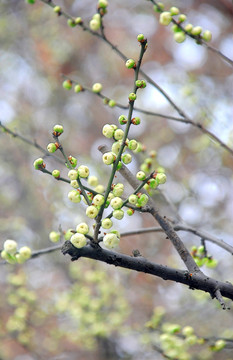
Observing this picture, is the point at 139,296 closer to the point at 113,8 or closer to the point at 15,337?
the point at 15,337

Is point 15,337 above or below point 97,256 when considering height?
above

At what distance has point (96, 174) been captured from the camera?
5.05m

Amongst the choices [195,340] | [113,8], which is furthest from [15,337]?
[113,8]

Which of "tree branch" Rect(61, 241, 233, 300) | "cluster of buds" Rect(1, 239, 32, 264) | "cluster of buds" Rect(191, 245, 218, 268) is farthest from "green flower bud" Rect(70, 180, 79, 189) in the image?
"cluster of buds" Rect(191, 245, 218, 268)

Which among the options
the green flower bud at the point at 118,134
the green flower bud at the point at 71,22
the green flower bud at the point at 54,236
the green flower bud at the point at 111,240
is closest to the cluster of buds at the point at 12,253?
the green flower bud at the point at 54,236

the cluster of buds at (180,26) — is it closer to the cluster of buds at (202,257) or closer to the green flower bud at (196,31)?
the green flower bud at (196,31)

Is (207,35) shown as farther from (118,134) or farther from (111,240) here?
(111,240)

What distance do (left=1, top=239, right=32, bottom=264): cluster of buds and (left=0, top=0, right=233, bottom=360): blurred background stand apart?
1.89 m

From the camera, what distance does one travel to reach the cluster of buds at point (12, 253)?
1.61m

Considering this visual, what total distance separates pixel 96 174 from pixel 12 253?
346 centimetres

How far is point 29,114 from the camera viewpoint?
6598 millimetres

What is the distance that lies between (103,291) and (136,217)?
187 cm

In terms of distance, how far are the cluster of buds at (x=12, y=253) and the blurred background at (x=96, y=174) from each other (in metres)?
1.89

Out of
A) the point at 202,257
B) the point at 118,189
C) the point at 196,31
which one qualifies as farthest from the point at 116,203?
the point at 196,31
